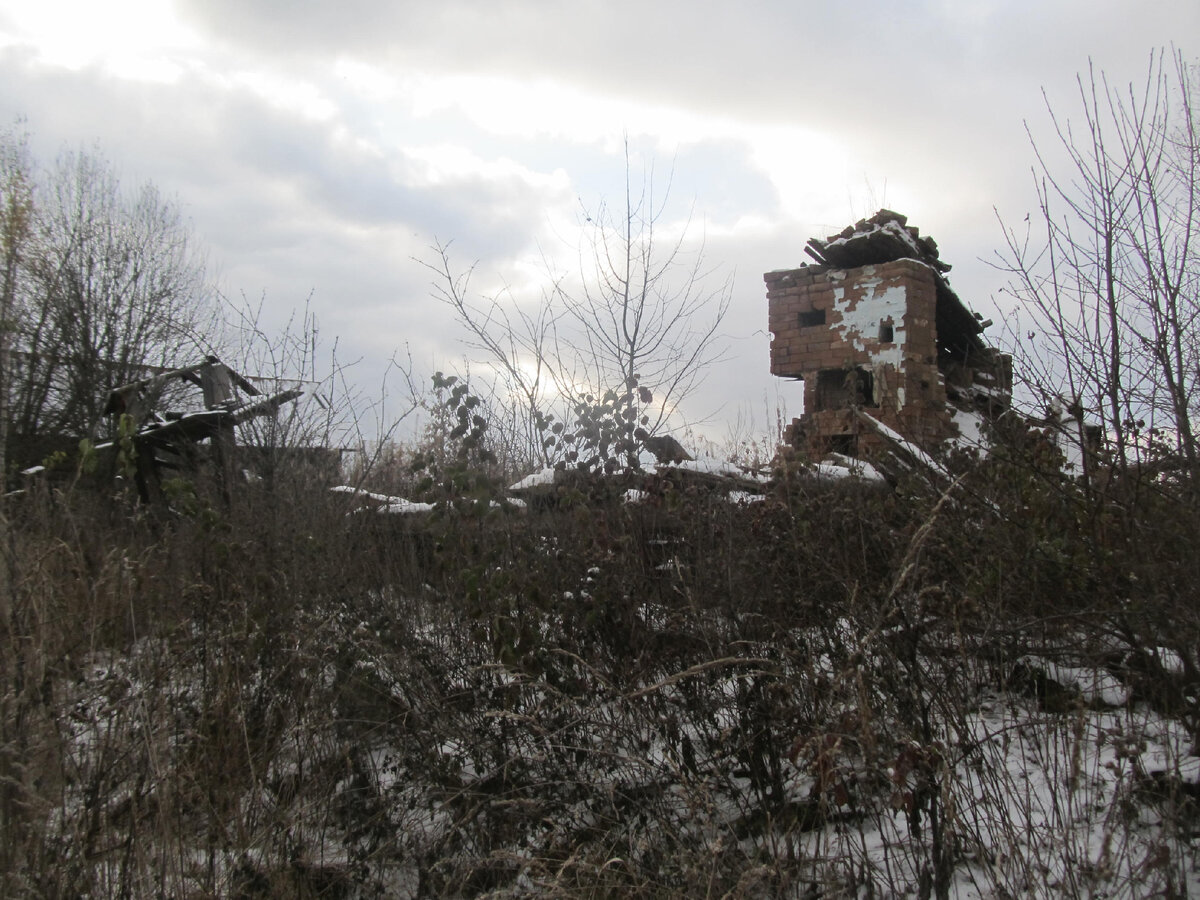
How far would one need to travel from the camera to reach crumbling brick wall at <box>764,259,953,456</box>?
29.0 feet

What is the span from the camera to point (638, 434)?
13.3 ft

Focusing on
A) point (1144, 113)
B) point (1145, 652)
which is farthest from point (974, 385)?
point (1145, 652)

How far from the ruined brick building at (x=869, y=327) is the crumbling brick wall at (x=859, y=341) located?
0.04ft

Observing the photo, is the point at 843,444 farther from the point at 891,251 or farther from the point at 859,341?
the point at 891,251

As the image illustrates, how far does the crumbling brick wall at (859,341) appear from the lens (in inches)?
348

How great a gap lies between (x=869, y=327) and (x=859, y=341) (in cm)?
18

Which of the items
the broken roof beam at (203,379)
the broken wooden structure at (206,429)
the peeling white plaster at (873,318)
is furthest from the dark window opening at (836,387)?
the broken roof beam at (203,379)

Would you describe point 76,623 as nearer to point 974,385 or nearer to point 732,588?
point 732,588

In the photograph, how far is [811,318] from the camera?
976 centimetres

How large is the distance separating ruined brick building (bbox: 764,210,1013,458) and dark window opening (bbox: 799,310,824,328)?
0.5 inches

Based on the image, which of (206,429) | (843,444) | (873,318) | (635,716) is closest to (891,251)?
(873,318)

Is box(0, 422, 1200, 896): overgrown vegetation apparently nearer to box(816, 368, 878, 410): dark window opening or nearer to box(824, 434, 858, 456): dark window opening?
box(824, 434, 858, 456): dark window opening

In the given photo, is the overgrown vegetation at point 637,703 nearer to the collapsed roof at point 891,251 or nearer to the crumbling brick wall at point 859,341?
the crumbling brick wall at point 859,341

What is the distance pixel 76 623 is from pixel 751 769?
330 centimetres
